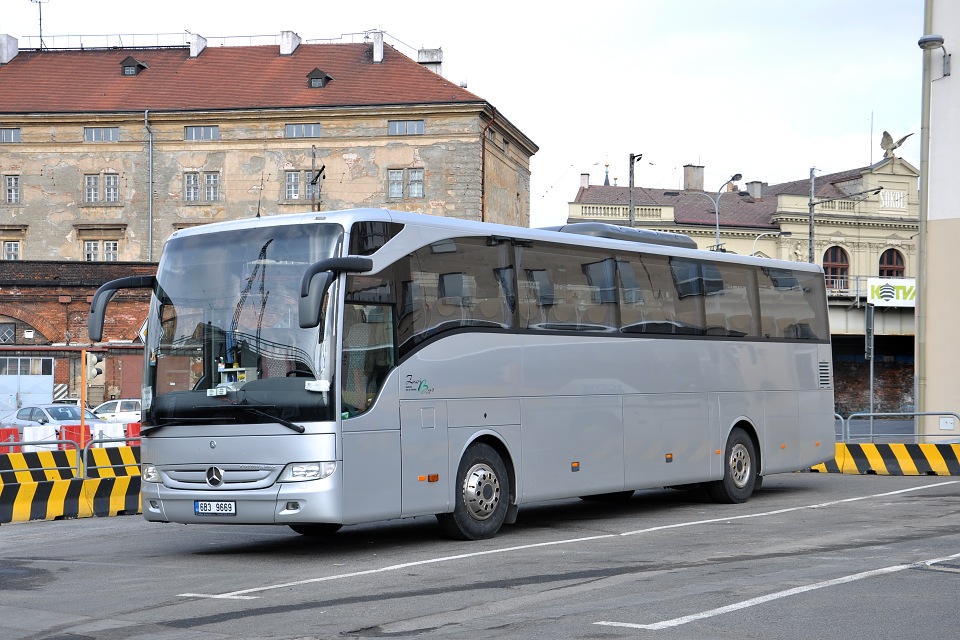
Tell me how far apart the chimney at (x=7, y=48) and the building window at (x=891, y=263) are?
61.3 m

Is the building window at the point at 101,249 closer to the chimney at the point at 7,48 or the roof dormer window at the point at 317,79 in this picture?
the chimney at the point at 7,48

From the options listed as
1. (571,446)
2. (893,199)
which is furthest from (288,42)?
(571,446)

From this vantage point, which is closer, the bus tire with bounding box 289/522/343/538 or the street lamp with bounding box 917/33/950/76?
the bus tire with bounding box 289/522/343/538

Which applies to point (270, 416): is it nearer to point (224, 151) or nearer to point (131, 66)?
point (224, 151)

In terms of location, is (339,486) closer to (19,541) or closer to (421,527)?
(421,527)

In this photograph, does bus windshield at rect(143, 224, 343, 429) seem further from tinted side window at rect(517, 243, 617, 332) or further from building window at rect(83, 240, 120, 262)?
building window at rect(83, 240, 120, 262)

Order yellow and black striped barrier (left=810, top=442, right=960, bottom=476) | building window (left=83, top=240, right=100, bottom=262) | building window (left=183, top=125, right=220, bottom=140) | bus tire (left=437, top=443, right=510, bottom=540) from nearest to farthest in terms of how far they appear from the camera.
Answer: bus tire (left=437, top=443, right=510, bottom=540), yellow and black striped barrier (left=810, top=442, right=960, bottom=476), building window (left=183, top=125, right=220, bottom=140), building window (left=83, top=240, right=100, bottom=262)

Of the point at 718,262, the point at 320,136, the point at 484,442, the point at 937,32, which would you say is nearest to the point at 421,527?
the point at 484,442

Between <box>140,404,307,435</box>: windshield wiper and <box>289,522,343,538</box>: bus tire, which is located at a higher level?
<box>140,404,307,435</box>: windshield wiper

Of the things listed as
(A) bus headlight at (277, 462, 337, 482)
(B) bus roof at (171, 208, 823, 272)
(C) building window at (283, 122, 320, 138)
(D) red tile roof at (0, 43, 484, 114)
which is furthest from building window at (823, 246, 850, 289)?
(A) bus headlight at (277, 462, 337, 482)

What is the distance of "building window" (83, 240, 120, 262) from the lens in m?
72.1

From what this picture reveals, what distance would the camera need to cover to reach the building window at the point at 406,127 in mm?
70625

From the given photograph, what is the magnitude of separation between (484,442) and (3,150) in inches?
2571

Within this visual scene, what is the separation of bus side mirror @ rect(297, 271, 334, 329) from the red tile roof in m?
59.4
